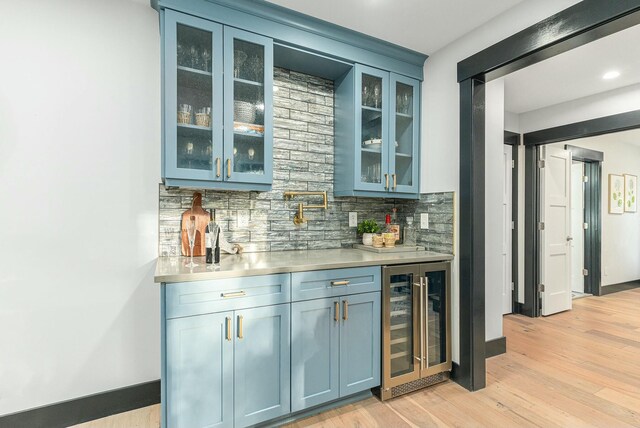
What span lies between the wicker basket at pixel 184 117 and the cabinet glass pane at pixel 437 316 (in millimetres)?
1916

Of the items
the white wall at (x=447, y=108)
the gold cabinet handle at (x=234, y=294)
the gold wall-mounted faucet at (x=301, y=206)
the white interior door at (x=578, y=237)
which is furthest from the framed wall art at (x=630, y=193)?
the gold cabinet handle at (x=234, y=294)

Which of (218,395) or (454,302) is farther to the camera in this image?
(454,302)

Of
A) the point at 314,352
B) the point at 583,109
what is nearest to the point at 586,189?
the point at 583,109

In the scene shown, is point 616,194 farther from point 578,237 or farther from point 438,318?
point 438,318

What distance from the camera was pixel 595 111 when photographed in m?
3.45

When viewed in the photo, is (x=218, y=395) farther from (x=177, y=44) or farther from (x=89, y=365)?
(x=177, y=44)

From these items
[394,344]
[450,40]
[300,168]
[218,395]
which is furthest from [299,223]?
[450,40]

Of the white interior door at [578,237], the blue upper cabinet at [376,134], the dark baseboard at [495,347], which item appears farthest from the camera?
the white interior door at [578,237]

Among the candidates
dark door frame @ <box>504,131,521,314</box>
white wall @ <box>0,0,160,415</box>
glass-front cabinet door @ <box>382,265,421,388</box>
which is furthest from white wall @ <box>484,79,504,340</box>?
white wall @ <box>0,0,160,415</box>

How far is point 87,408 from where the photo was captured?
6.20 ft

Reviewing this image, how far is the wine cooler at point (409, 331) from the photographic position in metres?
2.10

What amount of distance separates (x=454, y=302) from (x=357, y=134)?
A: 145 centimetres

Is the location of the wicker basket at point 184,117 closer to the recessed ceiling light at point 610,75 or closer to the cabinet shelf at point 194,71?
the cabinet shelf at point 194,71

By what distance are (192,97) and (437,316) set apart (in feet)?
7.36
